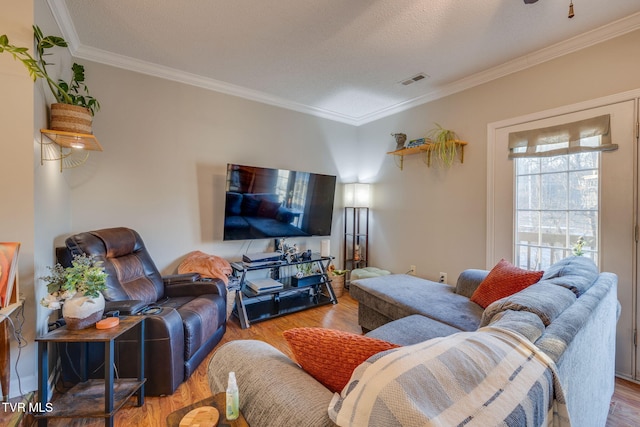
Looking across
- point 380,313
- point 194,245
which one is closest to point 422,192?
point 380,313

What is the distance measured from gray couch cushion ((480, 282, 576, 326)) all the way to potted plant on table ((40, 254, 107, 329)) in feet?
6.52

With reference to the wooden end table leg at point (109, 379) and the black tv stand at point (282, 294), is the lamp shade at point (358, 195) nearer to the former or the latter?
the black tv stand at point (282, 294)

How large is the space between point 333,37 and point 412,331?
2.31 meters

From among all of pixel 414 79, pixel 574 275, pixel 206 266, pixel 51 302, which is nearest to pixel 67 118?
pixel 51 302

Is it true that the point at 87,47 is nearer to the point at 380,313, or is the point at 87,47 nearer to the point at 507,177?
the point at 380,313

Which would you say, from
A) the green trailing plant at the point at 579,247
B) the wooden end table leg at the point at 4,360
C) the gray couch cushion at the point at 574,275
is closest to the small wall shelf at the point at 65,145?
the wooden end table leg at the point at 4,360

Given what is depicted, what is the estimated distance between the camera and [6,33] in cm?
163

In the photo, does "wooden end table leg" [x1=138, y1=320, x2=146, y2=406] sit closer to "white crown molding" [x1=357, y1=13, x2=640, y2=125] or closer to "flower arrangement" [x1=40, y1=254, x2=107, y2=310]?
"flower arrangement" [x1=40, y1=254, x2=107, y2=310]

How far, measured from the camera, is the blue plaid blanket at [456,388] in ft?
1.92

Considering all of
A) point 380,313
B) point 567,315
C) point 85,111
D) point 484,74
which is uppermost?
point 484,74

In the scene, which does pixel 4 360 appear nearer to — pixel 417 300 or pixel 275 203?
pixel 275 203

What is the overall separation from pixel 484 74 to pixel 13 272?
13.0 feet

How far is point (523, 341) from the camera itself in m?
0.85

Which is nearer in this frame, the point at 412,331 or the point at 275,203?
the point at 412,331
